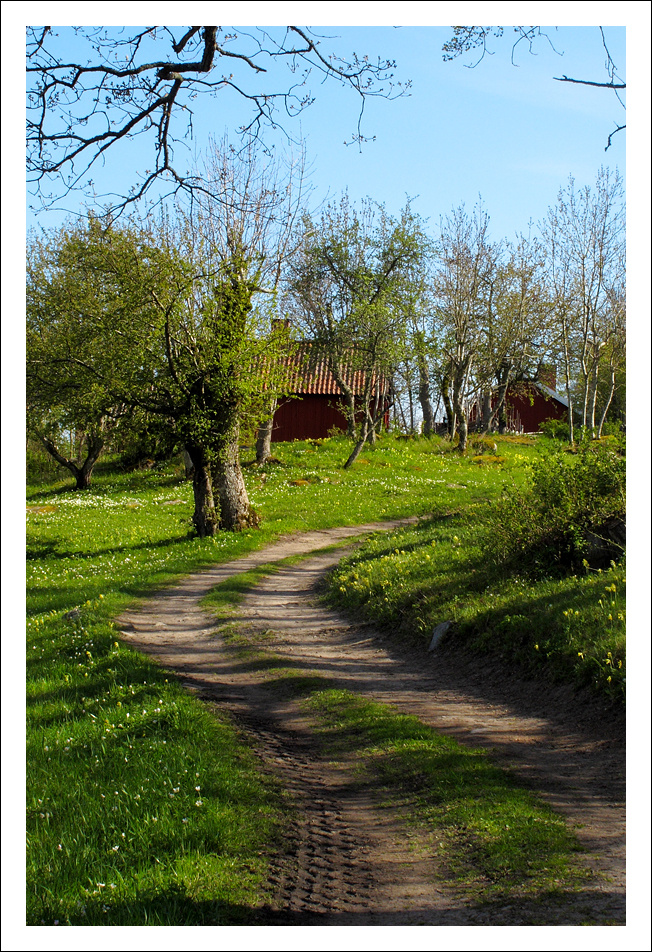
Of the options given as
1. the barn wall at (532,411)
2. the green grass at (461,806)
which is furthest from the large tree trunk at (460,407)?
the green grass at (461,806)

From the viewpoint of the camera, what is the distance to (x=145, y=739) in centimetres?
618

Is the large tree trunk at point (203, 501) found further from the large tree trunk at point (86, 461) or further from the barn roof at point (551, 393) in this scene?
the barn roof at point (551, 393)

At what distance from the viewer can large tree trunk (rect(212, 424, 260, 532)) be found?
18.6m

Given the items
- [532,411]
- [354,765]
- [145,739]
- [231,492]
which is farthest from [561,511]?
[532,411]

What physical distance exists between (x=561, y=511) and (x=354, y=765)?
17.7 ft

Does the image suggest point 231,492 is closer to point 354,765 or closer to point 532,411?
point 354,765

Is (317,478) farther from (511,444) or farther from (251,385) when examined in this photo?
(511,444)

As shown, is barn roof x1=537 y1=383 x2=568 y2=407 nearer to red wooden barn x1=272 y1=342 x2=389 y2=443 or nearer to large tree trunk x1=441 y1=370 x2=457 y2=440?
large tree trunk x1=441 y1=370 x2=457 y2=440

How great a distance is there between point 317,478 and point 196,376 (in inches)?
431

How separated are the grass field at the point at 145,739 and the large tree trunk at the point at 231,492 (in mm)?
724

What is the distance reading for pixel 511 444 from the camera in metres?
41.1

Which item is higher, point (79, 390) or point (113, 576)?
point (79, 390)

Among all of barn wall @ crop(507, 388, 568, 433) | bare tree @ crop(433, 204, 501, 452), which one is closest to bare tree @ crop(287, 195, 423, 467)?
bare tree @ crop(433, 204, 501, 452)

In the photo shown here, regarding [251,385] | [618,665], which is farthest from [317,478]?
[618,665]
